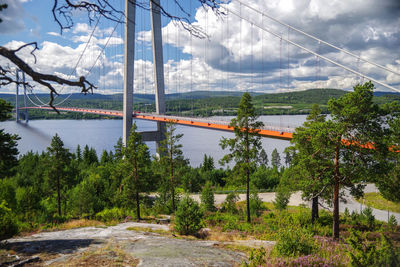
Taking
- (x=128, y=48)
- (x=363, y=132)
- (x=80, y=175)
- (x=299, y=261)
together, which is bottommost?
(x=80, y=175)

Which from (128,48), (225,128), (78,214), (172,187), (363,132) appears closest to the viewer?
(363,132)

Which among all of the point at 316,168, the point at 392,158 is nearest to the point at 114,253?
the point at 316,168

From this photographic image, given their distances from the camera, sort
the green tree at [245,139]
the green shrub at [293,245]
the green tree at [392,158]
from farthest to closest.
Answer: the green tree at [245,139]
the green tree at [392,158]
the green shrub at [293,245]

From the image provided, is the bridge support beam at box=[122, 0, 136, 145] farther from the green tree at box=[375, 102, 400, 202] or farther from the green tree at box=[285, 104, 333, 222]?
the green tree at box=[375, 102, 400, 202]

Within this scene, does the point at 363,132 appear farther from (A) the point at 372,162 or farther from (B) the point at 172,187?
(B) the point at 172,187

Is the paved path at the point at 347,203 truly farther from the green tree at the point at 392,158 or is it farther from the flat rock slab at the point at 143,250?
the flat rock slab at the point at 143,250

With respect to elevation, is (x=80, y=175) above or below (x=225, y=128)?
below

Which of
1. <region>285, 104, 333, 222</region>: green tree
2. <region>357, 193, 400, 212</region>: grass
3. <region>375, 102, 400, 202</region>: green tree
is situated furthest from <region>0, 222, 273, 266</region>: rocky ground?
<region>357, 193, 400, 212</region>: grass

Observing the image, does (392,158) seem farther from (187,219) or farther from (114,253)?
(114,253)

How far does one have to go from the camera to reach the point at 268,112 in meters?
52.2

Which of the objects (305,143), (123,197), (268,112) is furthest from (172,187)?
(268,112)

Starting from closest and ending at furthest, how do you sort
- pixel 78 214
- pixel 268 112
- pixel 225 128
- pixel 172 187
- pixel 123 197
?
pixel 123 197, pixel 172 187, pixel 78 214, pixel 225 128, pixel 268 112

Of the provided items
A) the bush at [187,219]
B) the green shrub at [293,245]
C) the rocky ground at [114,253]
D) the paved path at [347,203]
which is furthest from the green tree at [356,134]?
the paved path at [347,203]

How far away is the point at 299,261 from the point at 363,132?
23.6 feet
